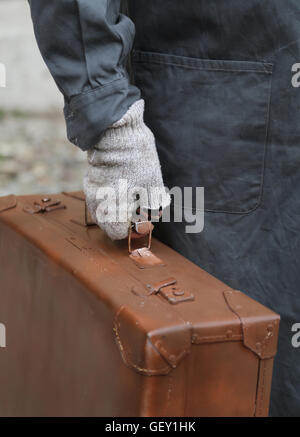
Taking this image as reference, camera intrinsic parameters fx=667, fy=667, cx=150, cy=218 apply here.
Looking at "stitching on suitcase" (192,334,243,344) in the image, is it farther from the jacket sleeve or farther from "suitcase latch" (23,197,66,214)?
"suitcase latch" (23,197,66,214)

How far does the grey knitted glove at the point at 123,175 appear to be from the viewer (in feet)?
4.64

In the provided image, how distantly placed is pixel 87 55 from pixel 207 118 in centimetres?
33

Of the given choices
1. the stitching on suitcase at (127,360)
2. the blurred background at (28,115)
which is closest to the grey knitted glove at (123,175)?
the stitching on suitcase at (127,360)

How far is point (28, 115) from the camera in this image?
6145 millimetres

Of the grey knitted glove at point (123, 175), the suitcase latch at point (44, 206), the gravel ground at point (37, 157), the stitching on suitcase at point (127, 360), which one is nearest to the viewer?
the stitching on suitcase at point (127, 360)

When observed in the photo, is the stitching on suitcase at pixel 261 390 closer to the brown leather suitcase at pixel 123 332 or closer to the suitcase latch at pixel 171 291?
the brown leather suitcase at pixel 123 332

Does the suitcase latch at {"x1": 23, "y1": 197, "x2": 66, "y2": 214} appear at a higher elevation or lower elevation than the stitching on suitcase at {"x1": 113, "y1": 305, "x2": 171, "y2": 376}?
higher

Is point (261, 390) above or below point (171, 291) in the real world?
below

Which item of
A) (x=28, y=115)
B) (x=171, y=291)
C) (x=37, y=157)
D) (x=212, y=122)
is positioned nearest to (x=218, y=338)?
(x=171, y=291)

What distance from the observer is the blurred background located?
4981 mm

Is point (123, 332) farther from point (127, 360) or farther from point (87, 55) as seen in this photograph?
point (87, 55)

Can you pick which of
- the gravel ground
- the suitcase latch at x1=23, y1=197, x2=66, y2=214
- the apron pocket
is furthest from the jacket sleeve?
the gravel ground
